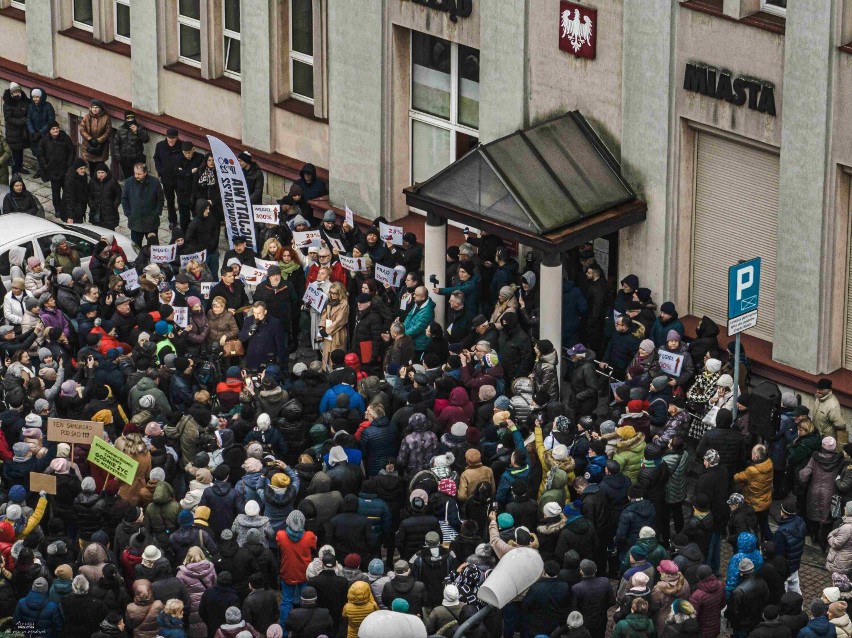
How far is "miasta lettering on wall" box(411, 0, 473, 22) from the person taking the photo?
29297 millimetres

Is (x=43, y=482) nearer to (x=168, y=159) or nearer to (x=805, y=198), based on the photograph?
(x=805, y=198)

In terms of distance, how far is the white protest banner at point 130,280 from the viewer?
1128 inches

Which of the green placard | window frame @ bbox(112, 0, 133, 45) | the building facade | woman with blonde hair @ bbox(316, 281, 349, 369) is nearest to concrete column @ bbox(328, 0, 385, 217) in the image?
the building facade

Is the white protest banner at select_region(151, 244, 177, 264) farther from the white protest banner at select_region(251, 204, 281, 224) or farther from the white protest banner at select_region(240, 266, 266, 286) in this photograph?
the white protest banner at select_region(240, 266, 266, 286)

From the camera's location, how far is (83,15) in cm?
3691

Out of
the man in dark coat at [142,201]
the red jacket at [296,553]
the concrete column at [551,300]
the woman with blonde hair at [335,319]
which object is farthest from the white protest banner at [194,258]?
the red jacket at [296,553]

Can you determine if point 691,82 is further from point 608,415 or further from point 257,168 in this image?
point 257,168

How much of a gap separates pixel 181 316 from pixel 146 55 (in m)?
8.60

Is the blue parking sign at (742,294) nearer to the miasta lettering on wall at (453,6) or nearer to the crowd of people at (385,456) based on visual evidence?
the crowd of people at (385,456)

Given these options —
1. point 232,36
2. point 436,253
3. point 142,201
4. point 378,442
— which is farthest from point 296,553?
point 232,36

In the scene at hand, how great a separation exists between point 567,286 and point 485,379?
242 centimetres

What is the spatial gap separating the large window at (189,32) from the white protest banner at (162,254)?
5950 millimetres

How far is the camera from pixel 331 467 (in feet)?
77.6

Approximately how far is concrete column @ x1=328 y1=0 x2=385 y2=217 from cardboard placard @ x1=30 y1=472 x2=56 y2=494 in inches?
368
